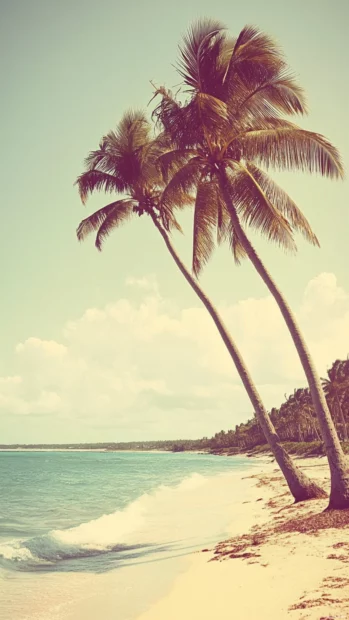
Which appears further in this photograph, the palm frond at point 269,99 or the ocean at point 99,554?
the palm frond at point 269,99

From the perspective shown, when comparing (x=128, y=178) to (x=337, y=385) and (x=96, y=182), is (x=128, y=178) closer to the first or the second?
(x=96, y=182)

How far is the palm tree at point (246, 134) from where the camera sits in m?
10.6

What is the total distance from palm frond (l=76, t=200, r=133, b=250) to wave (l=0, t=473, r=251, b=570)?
9323 millimetres

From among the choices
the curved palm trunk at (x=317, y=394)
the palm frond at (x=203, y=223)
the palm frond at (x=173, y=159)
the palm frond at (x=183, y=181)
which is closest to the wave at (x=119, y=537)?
the curved palm trunk at (x=317, y=394)

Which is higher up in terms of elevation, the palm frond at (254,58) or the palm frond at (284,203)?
the palm frond at (254,58)

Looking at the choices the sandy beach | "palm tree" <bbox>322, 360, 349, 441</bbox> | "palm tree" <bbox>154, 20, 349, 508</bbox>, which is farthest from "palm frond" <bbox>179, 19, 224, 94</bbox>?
"palm tree" <bbox>322, 360, 349, 441</bbox>

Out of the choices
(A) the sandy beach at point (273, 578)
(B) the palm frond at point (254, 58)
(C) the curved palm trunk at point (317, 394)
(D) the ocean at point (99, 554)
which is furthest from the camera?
(B) the palm frond at point (254, 58)

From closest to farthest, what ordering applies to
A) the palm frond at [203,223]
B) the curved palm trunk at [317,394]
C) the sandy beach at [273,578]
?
1. the sandy beach at [273,578]
2. the curved palm trunk at [317,394]
3. the palm frond at [203,223]

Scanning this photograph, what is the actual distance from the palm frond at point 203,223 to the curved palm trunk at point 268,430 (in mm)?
866

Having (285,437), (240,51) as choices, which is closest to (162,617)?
(240,51)

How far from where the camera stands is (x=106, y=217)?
49.7 feet

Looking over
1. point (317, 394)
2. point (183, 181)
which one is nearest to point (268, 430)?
point (317, 394)

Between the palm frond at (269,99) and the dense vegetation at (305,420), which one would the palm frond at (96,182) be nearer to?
the palm frond at (269,99)

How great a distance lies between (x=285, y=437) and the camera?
3620 inches
